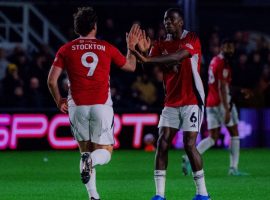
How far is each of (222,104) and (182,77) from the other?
4645 mm

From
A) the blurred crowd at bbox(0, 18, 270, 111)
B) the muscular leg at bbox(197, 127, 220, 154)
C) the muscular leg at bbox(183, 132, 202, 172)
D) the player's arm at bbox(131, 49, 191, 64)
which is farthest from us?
the blurred crowd at bbox(0, 18, 270, 111)

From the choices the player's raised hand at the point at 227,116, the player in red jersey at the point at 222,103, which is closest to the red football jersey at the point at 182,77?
the player in red jersey at the point at 222,103

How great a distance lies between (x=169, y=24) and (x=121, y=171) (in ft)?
18.8

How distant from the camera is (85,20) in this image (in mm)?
11547

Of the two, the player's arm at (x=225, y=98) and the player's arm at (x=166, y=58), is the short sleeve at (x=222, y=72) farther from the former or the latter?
the player's arm at (x=166, y=58)

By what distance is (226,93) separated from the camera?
16969 millimetres

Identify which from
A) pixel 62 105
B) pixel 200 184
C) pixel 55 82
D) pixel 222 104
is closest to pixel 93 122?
pixel 62 105

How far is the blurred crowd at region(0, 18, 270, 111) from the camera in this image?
2383 centimetres

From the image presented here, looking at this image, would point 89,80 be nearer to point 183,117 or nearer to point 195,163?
point 183,117

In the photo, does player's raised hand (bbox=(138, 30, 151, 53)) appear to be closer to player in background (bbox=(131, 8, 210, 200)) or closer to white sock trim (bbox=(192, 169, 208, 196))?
player in background (bbox=(131, 8, 210, 200))

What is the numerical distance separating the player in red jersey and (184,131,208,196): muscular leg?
13.7ft

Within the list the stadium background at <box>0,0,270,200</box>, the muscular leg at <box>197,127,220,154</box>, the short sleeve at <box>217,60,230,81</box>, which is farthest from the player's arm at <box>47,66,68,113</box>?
the muscular leg at <box>197,127,220,154</box>

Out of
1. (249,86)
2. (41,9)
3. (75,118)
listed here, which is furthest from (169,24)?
(41,9)

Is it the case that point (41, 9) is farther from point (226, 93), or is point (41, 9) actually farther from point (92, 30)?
point (92, 30)
